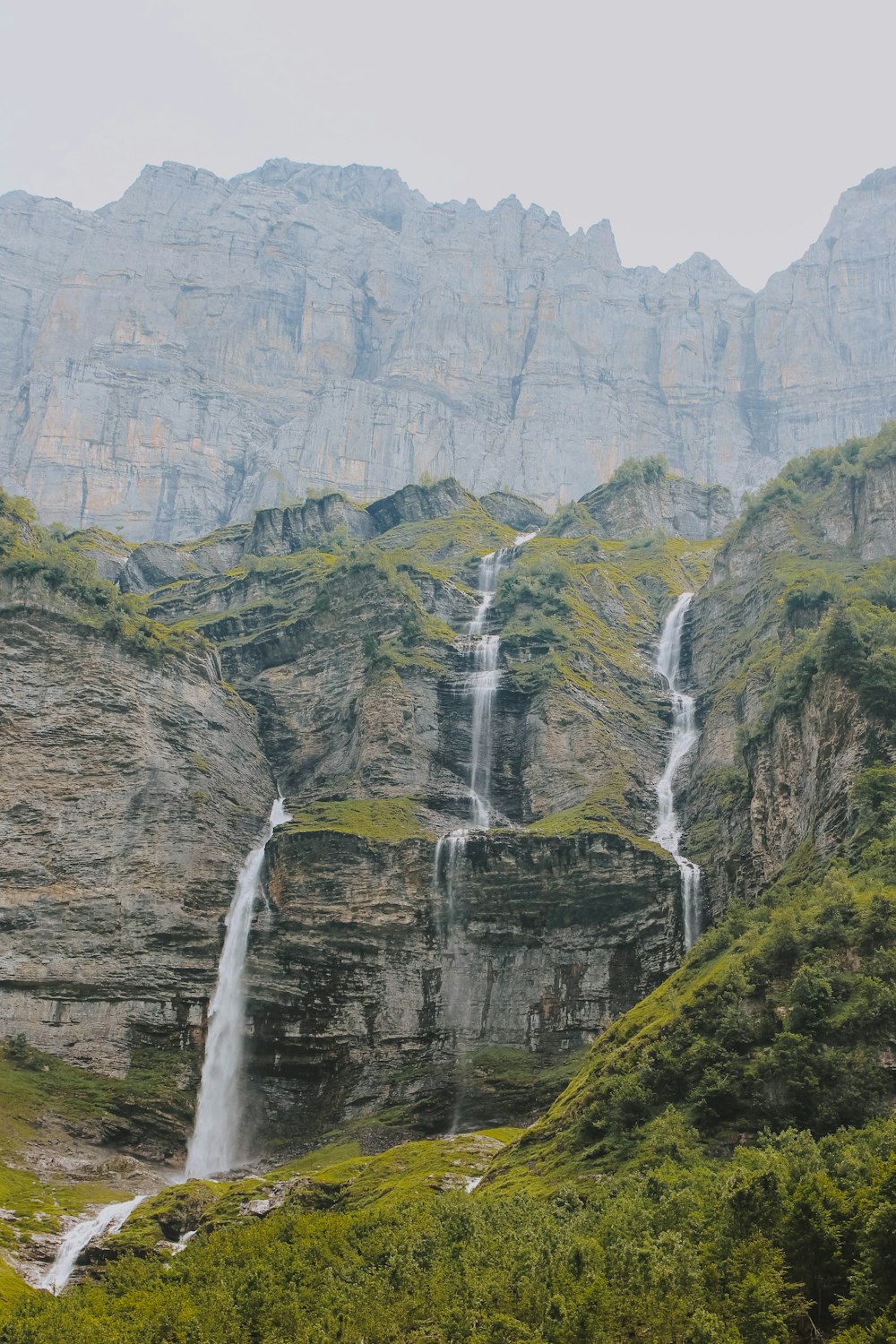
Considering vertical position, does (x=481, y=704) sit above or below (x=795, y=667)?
below

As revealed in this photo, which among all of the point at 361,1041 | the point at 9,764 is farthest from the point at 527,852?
the point at 9,764

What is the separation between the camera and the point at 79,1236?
151ft

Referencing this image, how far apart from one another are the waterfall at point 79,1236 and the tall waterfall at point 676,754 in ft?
104

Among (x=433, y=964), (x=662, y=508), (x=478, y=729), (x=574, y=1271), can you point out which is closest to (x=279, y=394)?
(x=662, y=508)

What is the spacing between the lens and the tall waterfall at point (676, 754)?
63875 mm

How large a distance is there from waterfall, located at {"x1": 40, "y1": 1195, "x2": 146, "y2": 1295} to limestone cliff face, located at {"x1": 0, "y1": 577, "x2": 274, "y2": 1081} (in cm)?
1140

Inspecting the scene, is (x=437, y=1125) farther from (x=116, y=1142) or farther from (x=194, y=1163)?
(x=116, y=1142)

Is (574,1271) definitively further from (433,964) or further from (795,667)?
(795,667)

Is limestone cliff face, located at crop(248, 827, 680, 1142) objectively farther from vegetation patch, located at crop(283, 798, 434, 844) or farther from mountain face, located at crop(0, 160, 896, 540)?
mountain face, located at crop(0, 160, 896, 540)

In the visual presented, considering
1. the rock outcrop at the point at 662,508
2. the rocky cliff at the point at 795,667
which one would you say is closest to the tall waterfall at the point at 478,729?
the rocky cliff at the point at 795,667

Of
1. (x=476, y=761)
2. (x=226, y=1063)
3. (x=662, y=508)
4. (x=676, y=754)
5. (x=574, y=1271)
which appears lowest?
(x=226, y=1063)

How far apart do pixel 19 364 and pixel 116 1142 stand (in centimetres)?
15677

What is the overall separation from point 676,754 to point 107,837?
4194 cm

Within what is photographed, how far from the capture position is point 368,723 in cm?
8000
